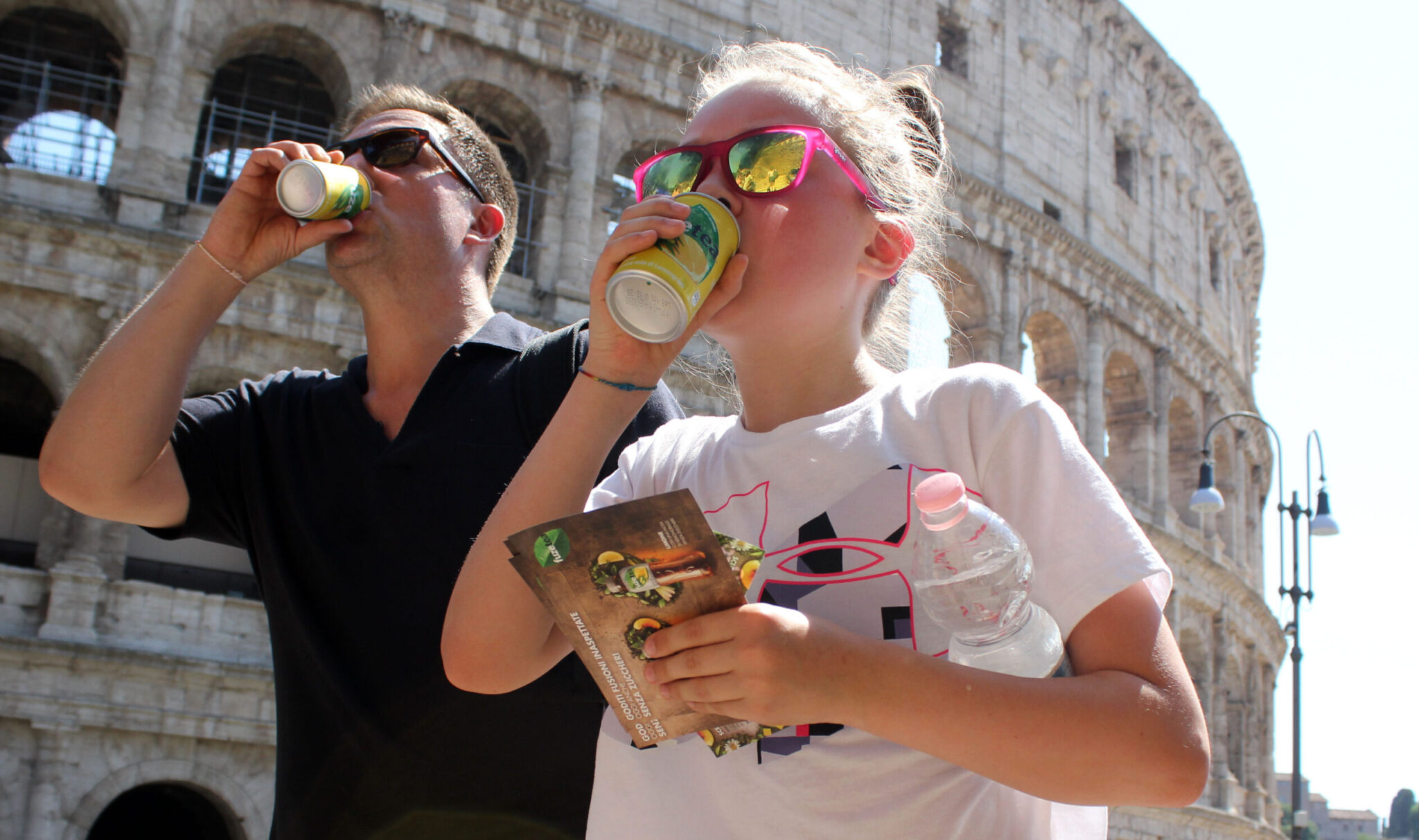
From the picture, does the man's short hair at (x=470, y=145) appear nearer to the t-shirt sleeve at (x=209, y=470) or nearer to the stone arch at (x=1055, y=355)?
the t-shirt sleeve at (x=209, y=470)

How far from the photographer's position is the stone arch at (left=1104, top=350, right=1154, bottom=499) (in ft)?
63.9

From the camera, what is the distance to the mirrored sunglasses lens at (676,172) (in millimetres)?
1599

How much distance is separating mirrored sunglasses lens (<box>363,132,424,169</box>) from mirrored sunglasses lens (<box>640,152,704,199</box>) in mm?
1020

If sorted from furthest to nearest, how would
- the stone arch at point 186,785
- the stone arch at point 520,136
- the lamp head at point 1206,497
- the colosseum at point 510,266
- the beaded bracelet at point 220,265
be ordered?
the stone arch at point 520,136 < the lamp head at point 1206,497 < the colosseum at point 510,266 < the stone arch at point 186,785 < the beaded bracelet at point 220,265

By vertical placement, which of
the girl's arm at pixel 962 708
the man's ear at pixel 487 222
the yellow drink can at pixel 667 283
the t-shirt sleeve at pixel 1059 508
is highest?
the man's ear at pixel 487 222

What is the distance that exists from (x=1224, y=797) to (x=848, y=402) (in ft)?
64.8

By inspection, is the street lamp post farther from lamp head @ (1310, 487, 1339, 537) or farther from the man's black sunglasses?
the man's black sunglasses

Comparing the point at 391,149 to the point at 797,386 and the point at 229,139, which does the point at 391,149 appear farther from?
the point at 229,139

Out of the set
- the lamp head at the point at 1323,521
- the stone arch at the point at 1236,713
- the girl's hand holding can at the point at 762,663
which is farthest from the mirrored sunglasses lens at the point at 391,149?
the stone arch at the point at 1236,713

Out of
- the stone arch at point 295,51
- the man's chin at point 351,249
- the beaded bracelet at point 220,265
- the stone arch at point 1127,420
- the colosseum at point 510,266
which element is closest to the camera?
the beaded bracelet at point 220,265

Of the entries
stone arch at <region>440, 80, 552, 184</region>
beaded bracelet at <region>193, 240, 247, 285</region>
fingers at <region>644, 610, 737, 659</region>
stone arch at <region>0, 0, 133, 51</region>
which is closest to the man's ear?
beaded bracelet at <region>193, 240, 247, 285</region>

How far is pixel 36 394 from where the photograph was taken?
14945mm

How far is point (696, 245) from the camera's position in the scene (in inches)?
54.0

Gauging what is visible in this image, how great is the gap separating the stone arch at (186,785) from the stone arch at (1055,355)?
1270 cm
